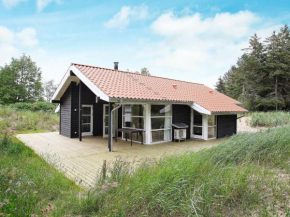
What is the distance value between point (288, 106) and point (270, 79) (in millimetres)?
4896

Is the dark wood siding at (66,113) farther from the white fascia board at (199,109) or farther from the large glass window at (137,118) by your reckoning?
the white fascia board at (199,109)

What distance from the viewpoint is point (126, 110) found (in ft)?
33.7

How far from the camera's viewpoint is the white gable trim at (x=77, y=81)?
25.1 ft

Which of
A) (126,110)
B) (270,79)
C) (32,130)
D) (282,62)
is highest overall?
(282,62)

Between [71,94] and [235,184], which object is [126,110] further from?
[235,184]

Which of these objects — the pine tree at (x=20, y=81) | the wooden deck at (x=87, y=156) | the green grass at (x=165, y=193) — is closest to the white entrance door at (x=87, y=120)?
the wooden deck at (x=87, y=156)

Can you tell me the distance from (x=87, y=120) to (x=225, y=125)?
8606 millimetres

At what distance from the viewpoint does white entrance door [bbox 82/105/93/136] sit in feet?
38.8

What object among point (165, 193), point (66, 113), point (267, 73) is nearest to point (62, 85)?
point (66, 113)

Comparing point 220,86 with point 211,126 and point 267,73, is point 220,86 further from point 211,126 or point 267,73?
point 211,126

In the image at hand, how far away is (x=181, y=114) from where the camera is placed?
10828mm

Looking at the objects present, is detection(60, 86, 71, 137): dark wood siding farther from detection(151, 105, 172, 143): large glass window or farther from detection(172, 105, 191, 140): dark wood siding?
detection(172, 105, 191, 140): dark wood siding

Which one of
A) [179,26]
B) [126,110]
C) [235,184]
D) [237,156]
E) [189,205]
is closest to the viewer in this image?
[189,205]

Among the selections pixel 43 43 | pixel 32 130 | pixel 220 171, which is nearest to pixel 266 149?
pixel 220 171
